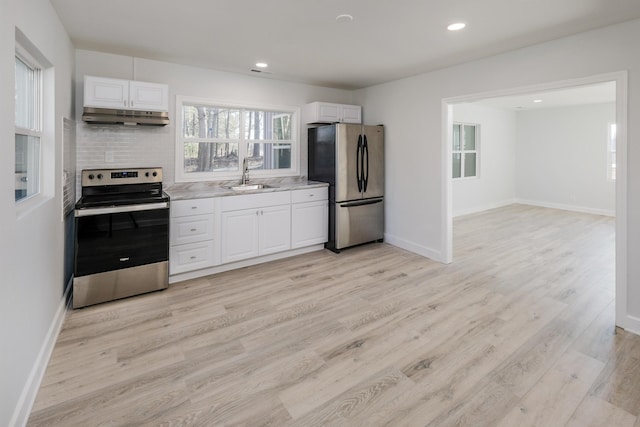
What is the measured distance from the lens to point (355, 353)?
240cm

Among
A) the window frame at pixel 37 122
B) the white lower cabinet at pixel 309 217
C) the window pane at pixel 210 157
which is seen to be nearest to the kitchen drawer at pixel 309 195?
the white lower cabinet at pixel 309 217

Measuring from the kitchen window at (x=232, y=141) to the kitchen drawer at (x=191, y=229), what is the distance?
0.75 metres

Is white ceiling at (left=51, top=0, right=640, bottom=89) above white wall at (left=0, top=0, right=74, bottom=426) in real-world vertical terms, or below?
above

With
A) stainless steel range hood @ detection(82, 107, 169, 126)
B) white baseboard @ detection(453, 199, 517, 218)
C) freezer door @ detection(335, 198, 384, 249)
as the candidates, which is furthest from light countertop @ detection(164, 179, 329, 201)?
white baseboard @ detection(453, 199, 517, 218)

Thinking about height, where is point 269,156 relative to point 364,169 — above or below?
Answer: above

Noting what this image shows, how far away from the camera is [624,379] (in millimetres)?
2092

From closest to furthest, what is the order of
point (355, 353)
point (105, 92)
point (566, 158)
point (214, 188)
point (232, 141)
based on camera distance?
point (355, 353) → point (105, 92) → point (214, 188) → point (232, 141) → point (566, 158)

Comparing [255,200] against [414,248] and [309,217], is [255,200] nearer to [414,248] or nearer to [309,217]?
[309,217]

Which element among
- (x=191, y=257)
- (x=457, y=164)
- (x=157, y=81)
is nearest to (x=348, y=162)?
(x=191, y=257)

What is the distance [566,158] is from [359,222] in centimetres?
616

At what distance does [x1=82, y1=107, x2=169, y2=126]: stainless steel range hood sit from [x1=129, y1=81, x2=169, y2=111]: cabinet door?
2.0 inches

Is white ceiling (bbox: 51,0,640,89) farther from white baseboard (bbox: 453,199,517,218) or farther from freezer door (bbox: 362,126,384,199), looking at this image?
white baseboard (bbox: 453,199,517,218)

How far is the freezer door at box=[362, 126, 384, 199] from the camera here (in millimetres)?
4926

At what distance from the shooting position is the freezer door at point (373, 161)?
493 centimetres
